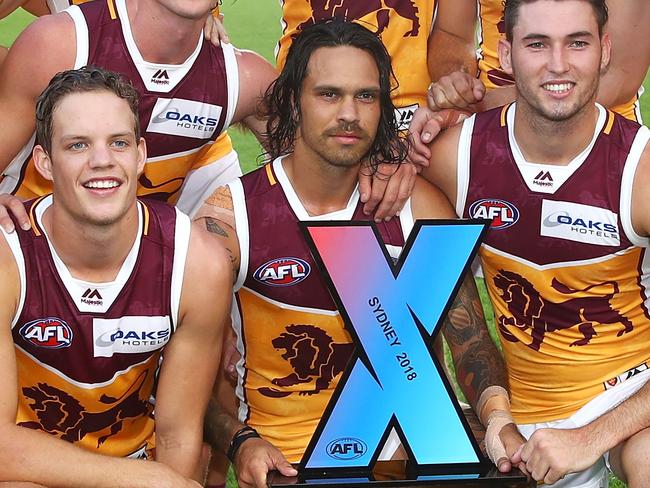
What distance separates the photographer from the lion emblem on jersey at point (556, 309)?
159 inches

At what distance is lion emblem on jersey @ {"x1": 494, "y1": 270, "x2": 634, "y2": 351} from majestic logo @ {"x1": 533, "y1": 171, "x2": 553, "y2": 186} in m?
0.34

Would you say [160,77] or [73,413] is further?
[160,77]

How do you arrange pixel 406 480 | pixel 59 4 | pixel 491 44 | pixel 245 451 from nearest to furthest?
pixel 406 480, pixel 245 451, pixel 491 44, pixel 59 4

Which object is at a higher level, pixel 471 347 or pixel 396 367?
pixel 396 367

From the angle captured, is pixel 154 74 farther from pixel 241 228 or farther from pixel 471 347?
pixel 471 347

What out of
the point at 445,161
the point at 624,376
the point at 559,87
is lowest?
the point at 624,376

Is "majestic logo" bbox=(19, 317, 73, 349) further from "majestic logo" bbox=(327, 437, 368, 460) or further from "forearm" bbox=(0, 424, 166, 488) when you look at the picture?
"majestic logo" bbox=(327, 437, 368, 460)

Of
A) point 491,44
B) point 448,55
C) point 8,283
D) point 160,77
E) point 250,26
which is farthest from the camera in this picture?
point 250,26

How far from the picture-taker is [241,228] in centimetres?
397

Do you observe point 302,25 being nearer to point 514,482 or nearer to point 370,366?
point 370,366

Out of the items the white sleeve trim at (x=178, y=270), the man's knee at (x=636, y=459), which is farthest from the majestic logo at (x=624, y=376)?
the white sleeve trim at (x=178, y=270)

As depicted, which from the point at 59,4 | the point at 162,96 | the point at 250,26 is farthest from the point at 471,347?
the point at 250,26

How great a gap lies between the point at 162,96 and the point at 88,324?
37.6 inches

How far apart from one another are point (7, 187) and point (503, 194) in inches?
73.5
